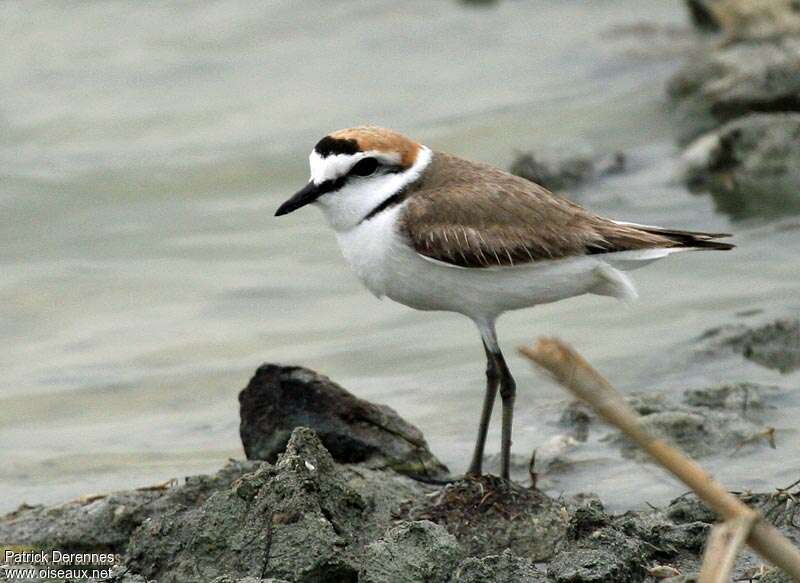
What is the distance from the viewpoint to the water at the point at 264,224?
816 centimetres

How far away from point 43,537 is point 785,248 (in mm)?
5832

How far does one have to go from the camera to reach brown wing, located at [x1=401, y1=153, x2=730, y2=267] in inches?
231

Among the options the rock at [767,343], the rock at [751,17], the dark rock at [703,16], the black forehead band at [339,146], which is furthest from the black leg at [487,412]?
the dark rock at [703,16]

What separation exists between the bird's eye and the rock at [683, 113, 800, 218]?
5298mm

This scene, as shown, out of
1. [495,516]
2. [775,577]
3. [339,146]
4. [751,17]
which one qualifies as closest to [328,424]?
[495,516]

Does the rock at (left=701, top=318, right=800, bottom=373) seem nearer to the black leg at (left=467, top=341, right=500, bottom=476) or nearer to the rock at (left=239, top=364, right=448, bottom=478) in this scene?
the black leg at (left=467, top=341, right=500, bottom=476)

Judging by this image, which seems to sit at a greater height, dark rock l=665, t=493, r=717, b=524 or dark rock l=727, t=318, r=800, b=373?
dark rock l=665, t=493, r=717, b=524

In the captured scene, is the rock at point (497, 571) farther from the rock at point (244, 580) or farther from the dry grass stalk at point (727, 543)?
the dry grass stalk at point (727, 543)

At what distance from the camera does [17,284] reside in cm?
1052

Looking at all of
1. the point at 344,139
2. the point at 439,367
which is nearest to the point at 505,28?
the point at 439,367

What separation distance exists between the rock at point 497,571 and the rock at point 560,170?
6946 millimetres

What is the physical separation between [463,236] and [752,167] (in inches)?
234

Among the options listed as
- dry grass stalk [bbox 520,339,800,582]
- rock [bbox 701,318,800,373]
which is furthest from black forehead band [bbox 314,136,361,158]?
dry grass stalk [bbox 520,339,800,582]

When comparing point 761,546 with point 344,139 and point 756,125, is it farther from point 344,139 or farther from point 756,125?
point 756,125
